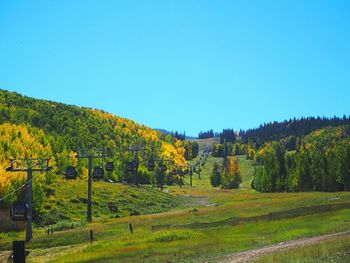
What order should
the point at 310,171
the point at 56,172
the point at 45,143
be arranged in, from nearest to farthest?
the point at 56,172 → the point at 45,143 → the point at 310,171

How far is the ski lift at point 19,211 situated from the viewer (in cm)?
5078

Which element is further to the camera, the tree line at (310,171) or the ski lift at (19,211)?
the tree line at (310,171)

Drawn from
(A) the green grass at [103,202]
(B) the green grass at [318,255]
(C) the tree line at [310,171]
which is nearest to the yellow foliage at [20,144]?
(A) the green grass at [103,202]

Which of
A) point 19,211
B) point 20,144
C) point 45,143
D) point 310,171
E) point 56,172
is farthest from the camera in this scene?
point 310,171

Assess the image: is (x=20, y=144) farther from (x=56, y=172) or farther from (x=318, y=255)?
(x=318, y=255)

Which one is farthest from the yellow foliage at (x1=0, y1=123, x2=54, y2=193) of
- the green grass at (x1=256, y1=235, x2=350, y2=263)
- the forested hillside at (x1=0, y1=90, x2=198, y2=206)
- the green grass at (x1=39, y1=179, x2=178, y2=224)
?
the green grass at (x1=256, y1=235, x2=350, y2=263)

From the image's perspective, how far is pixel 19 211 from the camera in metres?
51.0

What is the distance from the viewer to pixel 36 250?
4716 cm

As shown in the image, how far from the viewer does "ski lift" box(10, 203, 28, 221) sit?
50781 mm

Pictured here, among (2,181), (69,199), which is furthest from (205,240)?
(69,199)

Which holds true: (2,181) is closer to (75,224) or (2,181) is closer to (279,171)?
(75,224)

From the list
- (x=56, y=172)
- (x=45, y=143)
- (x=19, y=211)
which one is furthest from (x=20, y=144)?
(x=19, y=211)

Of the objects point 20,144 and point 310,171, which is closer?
point 20,144

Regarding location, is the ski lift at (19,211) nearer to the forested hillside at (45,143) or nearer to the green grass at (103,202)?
the forested hillside at (45,143)
